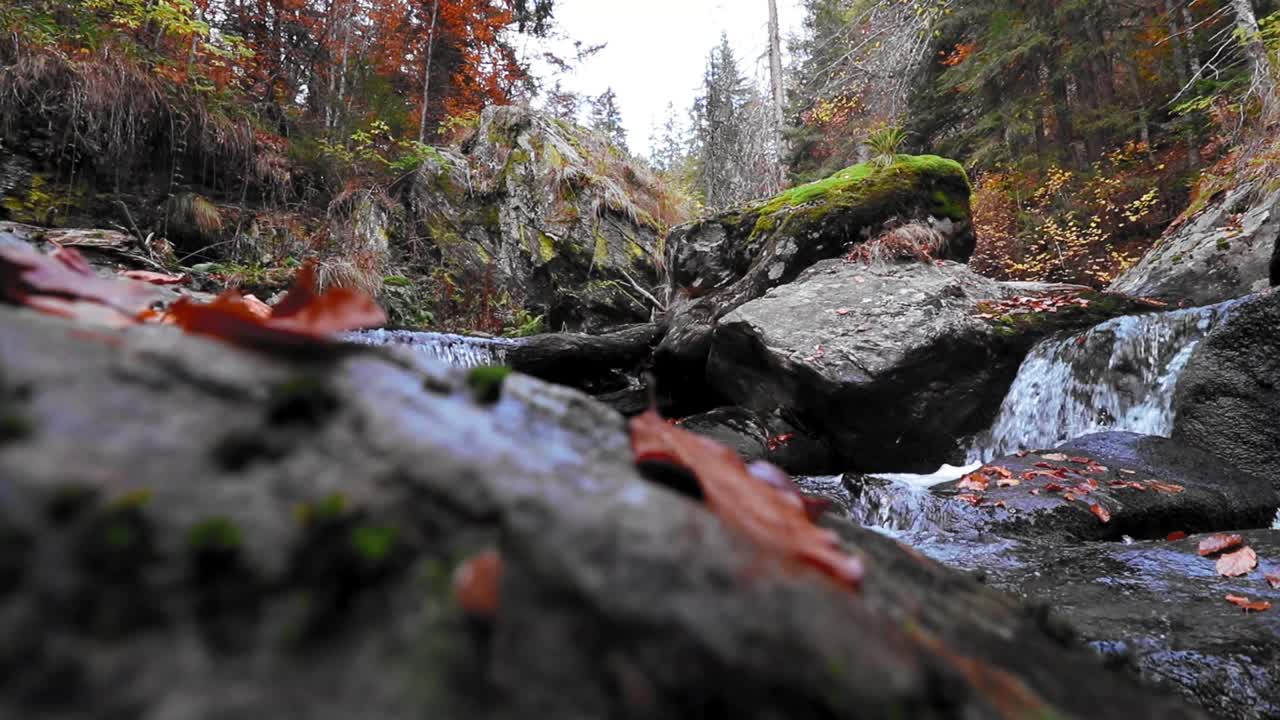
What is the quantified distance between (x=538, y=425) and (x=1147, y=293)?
10.6 m

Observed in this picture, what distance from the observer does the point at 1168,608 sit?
2.71 meters

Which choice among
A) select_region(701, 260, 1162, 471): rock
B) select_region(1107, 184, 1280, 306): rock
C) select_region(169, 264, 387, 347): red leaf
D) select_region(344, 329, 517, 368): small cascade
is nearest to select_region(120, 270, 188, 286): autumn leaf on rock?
select_region(169, 264, 387, 347): red leaf

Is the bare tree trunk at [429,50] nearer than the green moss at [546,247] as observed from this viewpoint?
No

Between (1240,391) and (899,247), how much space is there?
13.5ft

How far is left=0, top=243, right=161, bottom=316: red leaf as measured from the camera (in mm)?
670

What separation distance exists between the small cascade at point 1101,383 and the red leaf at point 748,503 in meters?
6.59

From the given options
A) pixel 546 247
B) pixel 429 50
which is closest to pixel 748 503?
pixel 546 247

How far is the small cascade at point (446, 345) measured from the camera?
767cm

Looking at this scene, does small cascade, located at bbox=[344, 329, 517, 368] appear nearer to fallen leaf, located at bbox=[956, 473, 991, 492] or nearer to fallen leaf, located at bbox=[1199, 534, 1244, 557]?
fallen leaf, located at bbox=[956, 473, 991, 492]

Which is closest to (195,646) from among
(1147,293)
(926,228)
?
(926,228)

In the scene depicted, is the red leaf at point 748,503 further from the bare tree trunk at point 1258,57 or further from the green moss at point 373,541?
the bare tree trunk at point 1258,57

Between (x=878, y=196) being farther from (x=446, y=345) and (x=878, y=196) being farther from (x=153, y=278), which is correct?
(x=153, y=278)

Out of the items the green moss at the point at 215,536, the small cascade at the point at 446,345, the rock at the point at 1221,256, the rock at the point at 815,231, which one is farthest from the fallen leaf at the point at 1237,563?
the small cascade at the point at 446,345

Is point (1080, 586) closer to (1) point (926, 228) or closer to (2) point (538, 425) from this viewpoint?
(2) point (538, 425)
